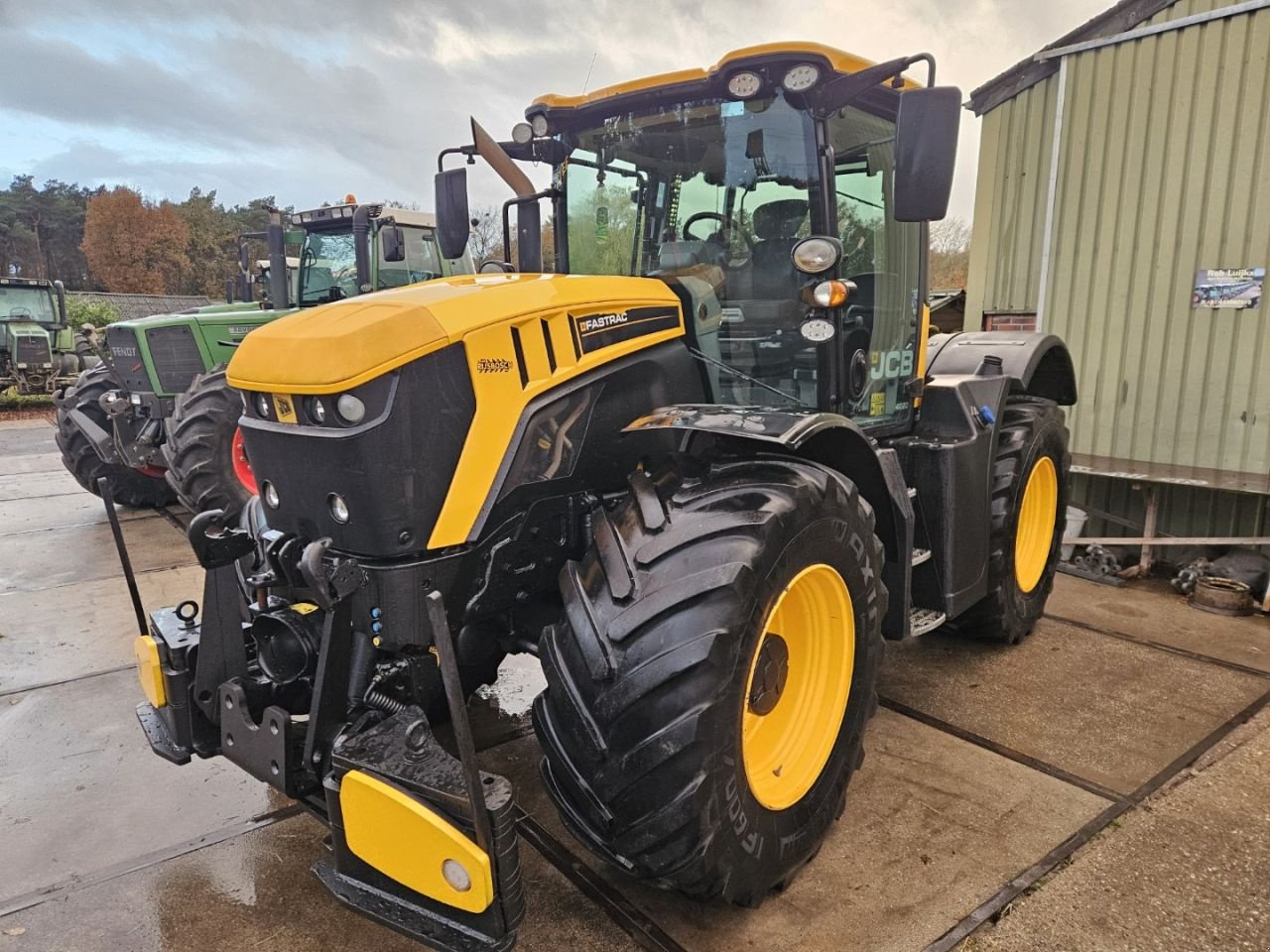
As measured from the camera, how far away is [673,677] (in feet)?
6.52

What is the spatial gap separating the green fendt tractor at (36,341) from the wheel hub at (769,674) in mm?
18258

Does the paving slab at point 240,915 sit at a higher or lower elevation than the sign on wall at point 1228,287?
lower

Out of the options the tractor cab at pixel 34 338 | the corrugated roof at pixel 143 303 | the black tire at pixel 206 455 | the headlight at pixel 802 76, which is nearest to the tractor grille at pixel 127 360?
the black tire at pixel 206 455

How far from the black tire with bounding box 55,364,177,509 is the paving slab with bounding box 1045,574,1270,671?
23.2ft

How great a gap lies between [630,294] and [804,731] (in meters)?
1.43

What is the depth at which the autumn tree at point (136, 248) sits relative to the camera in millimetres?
35625

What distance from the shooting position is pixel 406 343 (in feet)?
6.93

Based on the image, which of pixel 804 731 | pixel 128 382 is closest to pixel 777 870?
pixel 804 731

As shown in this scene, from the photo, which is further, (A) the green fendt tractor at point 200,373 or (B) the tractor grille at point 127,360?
(B) the tractor grille at point 127,360

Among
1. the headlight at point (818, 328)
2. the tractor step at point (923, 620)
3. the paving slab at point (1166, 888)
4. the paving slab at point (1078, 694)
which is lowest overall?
the paving slab at point (1078, 694)

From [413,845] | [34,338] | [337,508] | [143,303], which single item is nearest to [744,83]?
[337,508]

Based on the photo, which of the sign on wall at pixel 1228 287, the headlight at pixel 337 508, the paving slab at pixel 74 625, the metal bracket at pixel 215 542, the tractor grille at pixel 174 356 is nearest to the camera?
the headlight at pixel 337 508

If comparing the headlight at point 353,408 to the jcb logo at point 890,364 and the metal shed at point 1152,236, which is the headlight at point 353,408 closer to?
the jcb logo at point 890,364


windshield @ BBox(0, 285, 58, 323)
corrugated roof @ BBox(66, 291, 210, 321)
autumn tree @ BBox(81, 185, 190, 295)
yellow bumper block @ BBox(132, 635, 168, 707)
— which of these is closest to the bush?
corrugated roof @ BBox(66, 291, 210, 321)
